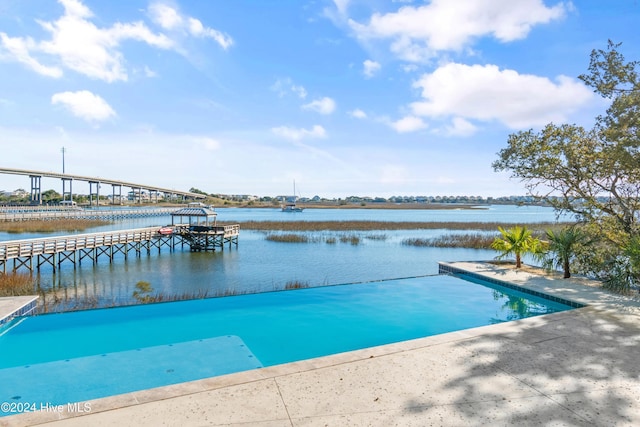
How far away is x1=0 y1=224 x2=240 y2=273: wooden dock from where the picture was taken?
1633 centimetres

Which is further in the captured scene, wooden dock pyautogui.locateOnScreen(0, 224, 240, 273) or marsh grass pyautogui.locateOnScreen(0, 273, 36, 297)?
wooden dock pyautogui.locateOnScreen(0, 224, 240, 273)

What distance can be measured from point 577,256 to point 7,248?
21147 millimetres

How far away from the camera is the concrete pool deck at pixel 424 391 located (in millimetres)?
3623

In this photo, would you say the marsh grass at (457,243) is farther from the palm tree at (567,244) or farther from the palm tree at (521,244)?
the palm tree at (567,244)

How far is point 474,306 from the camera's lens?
10.1 meters

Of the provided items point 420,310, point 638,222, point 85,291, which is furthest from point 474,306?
point 85,291

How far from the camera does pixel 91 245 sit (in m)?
19.4

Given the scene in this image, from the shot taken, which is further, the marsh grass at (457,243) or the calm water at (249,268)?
the marsh grass at (457,243)

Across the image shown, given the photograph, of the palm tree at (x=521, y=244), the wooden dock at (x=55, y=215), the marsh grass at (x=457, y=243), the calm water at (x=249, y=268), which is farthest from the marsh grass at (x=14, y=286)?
the wooden dock at (x=55, y=215)

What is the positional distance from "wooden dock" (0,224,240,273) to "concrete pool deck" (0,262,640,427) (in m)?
14.9

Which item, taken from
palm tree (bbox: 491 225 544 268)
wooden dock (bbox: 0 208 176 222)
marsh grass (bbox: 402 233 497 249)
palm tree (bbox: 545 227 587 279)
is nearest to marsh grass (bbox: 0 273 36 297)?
palm tree (bbox: 491 225 544 268)

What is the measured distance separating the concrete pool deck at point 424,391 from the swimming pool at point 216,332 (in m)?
1.78

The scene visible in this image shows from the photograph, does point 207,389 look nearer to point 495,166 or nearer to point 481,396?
point 481,396

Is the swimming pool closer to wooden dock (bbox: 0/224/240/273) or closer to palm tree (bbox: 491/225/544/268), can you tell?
palm tree (bbox: 491/225/544/268)
